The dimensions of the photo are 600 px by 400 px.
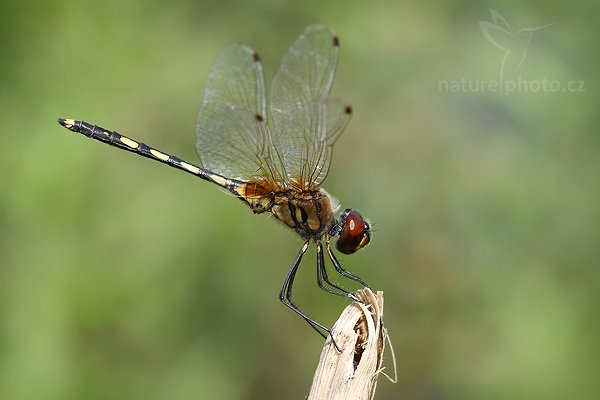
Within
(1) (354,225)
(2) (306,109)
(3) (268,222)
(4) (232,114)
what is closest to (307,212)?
(1) (354,225)

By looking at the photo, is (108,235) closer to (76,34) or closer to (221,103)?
(221,103)

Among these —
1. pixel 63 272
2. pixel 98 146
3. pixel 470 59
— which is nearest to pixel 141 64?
pixel 98 146

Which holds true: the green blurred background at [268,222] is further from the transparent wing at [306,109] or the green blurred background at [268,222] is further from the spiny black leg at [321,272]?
the transparent wing at [306,109]

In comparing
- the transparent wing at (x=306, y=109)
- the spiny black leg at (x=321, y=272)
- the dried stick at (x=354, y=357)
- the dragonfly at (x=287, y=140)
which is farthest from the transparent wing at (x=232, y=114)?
the dried stick at (x=354, y=357)

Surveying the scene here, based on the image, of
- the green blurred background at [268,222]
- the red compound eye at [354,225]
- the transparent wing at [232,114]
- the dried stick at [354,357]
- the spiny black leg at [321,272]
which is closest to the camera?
the dried stick at [354,357]

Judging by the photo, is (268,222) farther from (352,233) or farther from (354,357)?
(354,357)

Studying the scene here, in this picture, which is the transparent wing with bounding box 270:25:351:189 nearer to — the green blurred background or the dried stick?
the green blurred background
